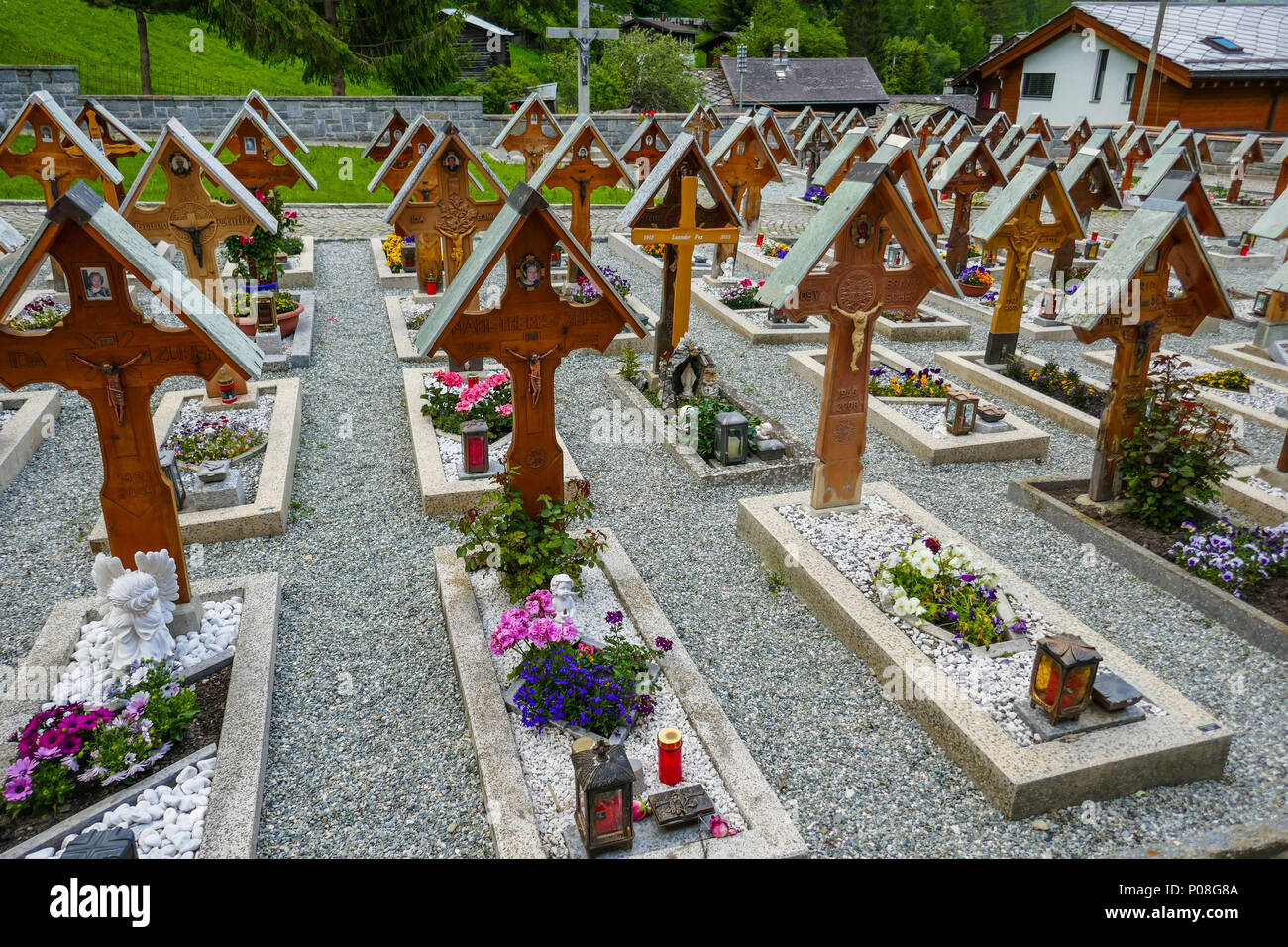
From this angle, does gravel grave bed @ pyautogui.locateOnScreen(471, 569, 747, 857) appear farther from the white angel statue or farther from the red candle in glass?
the white angel statue

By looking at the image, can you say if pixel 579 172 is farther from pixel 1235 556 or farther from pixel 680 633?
pixel 1235 556

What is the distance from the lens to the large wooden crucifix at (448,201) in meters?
10.9

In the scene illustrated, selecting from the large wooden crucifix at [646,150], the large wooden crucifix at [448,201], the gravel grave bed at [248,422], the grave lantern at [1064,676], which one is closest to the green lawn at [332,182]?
the large wooden crucifix at [646,150]

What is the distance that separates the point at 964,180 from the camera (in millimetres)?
14891

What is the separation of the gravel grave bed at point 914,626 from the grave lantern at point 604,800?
2250 millimetres

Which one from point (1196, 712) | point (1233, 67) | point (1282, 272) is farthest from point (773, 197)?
point (1196, 712)

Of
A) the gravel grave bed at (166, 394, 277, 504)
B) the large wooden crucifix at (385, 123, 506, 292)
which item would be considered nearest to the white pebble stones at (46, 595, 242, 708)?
the gravel grave bed at (166, 394, 277, 504)

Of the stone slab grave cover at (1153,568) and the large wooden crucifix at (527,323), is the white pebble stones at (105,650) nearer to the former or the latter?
the large wooden crucifix at (527,323)

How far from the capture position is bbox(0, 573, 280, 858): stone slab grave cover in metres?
4.34

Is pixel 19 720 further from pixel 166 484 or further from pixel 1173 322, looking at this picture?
pixel 1173 322

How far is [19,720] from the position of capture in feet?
16.5

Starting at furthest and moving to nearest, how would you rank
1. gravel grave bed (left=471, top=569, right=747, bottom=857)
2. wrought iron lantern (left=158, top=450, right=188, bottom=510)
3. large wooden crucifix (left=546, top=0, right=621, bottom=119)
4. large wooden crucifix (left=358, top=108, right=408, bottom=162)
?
large wooden crucifix (left=546, top=0, right=621, bottom=119), large wooden crucifix (left=358, top=108, right=408, bottom=162), wrought iron lantern (left=158, top=450, right=188, bottom=510), gravel grave bed (left=471, top=569, right=747, bottom=857)

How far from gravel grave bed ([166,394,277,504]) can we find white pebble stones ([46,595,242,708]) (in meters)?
1.90
